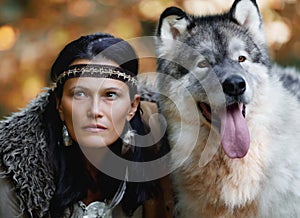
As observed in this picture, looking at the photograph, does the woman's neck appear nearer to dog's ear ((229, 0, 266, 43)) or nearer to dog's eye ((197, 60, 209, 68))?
dog's eye ((197, 60, 209, 68))

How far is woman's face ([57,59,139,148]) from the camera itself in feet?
9.51

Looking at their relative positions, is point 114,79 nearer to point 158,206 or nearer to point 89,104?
point 89,104

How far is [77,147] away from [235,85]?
0.81 meters

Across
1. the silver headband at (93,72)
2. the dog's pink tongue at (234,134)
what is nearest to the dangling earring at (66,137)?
the silver headband at (93,72)

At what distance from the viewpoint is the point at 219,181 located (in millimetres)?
3143

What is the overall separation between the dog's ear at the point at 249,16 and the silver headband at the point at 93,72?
0.71m

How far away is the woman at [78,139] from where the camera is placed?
9.62ft

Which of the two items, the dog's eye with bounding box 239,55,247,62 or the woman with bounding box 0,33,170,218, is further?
the dog's eye with bounding box 239,55,247,62

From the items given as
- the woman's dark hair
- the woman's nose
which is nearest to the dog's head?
Answer: the woman's dark hair

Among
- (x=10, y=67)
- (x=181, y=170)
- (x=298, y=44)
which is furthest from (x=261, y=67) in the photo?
(x=10, y=67)

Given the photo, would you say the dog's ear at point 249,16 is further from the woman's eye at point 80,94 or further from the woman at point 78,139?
the woman's eye at point 80,94

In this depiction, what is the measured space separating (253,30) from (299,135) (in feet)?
1.96

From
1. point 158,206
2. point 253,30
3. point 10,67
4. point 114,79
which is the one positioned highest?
point 10,67

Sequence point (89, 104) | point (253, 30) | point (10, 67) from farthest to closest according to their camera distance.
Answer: point (10, 67), point (253, 30), point (89, 104)
